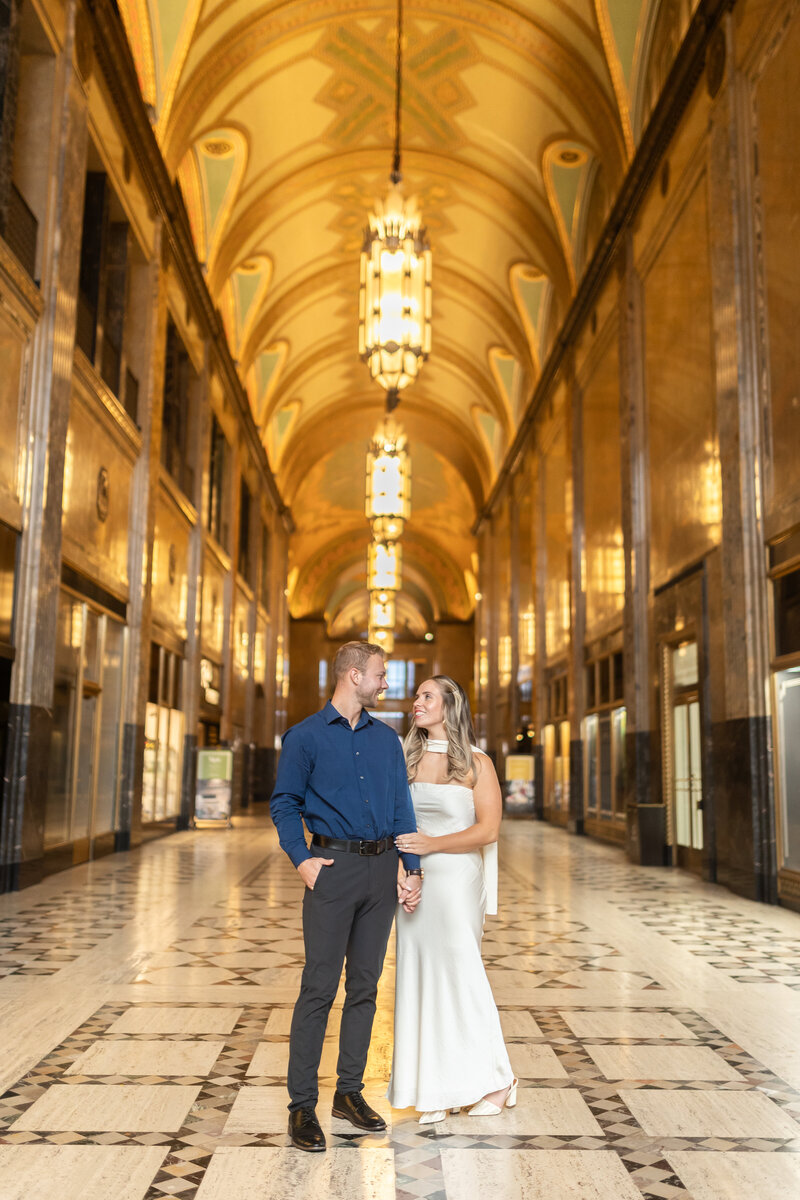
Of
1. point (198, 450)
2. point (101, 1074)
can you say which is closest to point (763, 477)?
point (101, 1074)

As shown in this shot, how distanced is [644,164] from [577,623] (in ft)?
23.1

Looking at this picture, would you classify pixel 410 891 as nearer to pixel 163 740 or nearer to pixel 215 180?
pixel 163 740

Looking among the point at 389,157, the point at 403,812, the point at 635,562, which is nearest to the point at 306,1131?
the point at 403,812

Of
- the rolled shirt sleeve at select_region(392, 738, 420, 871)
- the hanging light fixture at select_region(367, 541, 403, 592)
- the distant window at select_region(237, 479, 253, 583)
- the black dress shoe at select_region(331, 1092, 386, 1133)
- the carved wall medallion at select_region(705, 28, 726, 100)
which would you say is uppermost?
the carved wall medallion at select_region(705, 28, 726, 100)

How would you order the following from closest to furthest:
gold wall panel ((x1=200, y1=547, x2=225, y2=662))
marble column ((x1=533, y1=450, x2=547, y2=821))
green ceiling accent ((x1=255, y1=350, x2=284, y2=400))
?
gold wall panel ((x1=200, y1=547, x2=225, y2=662))
marble column ((x1=533, y1=450, x2=547, y2=821))
green ceiling accent ((x1=255, y1=350, x2=284, y2=400))

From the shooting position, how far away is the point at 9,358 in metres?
8.32

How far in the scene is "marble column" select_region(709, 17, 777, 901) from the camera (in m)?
8.42

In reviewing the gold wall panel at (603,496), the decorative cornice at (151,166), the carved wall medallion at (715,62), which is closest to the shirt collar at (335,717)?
the carved wall medallion at (715,62)

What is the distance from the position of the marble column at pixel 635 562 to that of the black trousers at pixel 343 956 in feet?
29.4

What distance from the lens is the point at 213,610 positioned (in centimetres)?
2006

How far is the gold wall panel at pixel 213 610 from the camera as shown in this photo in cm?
1853

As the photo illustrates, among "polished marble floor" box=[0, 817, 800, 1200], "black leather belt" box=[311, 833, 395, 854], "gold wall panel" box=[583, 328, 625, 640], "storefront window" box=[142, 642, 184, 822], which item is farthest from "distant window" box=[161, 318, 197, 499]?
"black leather belt" box=[311, 833, 395, 854]

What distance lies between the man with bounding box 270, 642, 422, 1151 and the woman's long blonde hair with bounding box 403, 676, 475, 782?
7.5 inches

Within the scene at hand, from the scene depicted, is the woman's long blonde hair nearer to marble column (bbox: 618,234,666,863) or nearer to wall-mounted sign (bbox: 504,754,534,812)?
marble column (bbox: 618,234,666,863)
